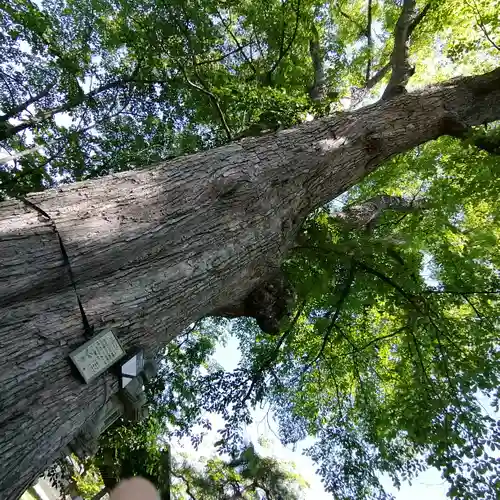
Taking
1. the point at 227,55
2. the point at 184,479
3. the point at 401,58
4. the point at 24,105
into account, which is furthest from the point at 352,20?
the point at 184,479

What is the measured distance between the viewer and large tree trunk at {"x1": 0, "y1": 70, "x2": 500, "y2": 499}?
1.67 metres

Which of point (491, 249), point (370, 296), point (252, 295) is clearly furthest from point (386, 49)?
point (252, 295)

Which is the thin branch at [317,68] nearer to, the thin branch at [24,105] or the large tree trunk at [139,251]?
the large tree trunk at [139,251]

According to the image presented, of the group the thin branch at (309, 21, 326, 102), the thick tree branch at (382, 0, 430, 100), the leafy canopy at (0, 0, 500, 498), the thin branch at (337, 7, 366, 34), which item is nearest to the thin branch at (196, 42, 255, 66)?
the leafy canopy at (0, 0, 500, 498)

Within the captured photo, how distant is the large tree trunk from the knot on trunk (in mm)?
552

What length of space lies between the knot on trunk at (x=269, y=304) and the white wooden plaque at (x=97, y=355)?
1.78 m

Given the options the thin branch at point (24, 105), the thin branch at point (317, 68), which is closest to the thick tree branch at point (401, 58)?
the thin branch at point (317, 68)

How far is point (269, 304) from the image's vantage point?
383cm

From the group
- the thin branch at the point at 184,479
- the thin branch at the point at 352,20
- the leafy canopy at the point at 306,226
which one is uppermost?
the thin branch at the point at 352,20

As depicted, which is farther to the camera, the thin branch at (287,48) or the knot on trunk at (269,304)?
the thin branch at (287,48)

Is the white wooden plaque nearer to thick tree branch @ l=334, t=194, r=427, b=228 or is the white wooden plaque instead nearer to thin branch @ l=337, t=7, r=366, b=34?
thick tree branch @ l=334, t=194, r=427, b=228

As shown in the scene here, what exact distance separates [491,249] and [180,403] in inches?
226

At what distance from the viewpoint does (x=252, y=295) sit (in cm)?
377

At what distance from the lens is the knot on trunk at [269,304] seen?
12.4 ft
